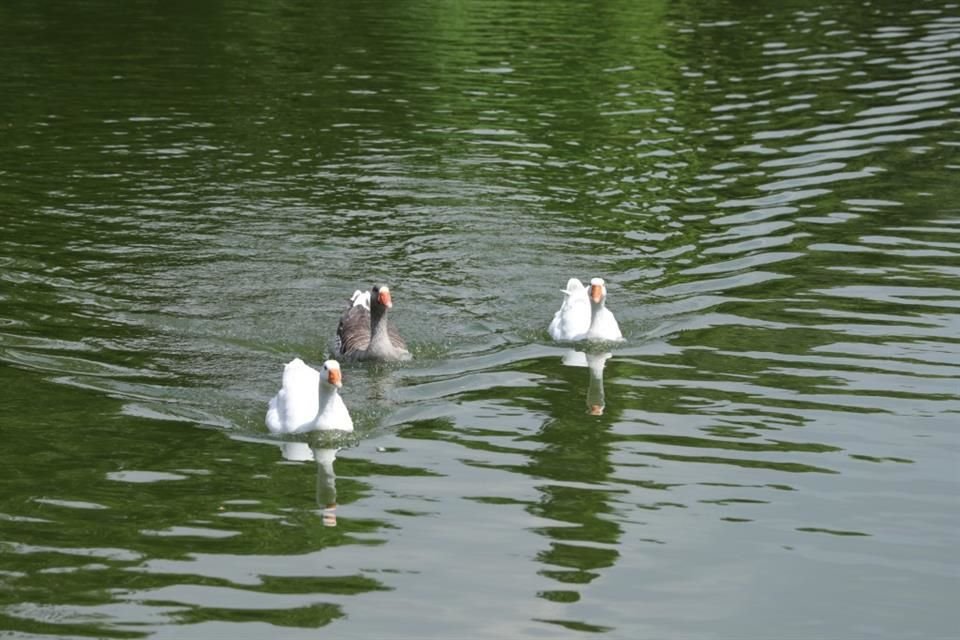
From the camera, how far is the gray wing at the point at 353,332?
19094 mm

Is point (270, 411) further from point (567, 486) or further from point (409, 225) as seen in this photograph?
point (409, 225)

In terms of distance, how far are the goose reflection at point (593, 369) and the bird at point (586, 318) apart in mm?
241

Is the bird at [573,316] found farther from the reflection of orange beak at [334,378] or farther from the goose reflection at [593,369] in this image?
the reflection of orange beak at [334,378]

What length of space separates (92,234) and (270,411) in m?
8.13

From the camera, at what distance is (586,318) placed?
1931cm

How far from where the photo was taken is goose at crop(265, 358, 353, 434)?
16016mm

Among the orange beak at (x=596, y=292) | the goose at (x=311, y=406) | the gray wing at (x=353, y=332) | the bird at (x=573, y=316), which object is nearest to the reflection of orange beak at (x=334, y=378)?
the goose at (x=311, y=406)

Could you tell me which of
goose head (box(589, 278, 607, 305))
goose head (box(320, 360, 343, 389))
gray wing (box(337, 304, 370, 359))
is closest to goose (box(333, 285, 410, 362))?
gray wing (box(337, 304, 370, 359))

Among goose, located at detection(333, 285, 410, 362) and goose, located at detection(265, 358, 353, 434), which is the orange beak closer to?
goose, located at detection(333, 285, 410, 362)

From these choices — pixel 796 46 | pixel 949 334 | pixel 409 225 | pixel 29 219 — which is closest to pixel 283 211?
pixel 409 225

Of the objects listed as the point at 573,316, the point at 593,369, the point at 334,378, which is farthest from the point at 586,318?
the point at 334,378

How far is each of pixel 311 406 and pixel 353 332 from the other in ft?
10.7

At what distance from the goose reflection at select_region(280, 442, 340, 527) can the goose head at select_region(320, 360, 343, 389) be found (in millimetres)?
650

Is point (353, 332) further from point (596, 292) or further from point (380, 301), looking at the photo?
point (596, 292)
